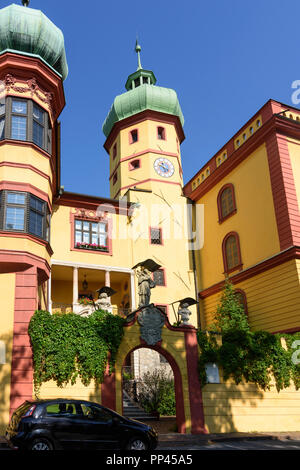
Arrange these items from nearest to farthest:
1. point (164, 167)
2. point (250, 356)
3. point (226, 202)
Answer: point (250, 356)
point (226, 202)
point (164, 167)

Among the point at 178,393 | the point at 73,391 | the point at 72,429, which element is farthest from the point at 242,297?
the point at 72,429

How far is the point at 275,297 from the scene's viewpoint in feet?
76.0

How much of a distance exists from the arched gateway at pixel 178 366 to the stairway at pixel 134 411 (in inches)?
132

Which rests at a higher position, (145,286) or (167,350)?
(145,286)

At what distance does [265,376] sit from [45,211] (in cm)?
1175

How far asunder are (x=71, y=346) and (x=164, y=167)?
19.9m

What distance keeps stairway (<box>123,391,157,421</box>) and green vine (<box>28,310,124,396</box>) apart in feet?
14.8

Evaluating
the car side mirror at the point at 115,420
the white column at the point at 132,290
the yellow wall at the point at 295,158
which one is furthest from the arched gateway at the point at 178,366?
the yellow wall at the point at 295,158

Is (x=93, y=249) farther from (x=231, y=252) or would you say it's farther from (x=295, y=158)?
(x=295, y=158)

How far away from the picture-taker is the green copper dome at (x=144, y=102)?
35.7 metres

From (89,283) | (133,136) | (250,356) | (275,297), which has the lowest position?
(250,356)

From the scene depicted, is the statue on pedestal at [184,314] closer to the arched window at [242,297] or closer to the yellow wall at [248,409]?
the yellow wall at [248,409]

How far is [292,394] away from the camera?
64.4 feet
